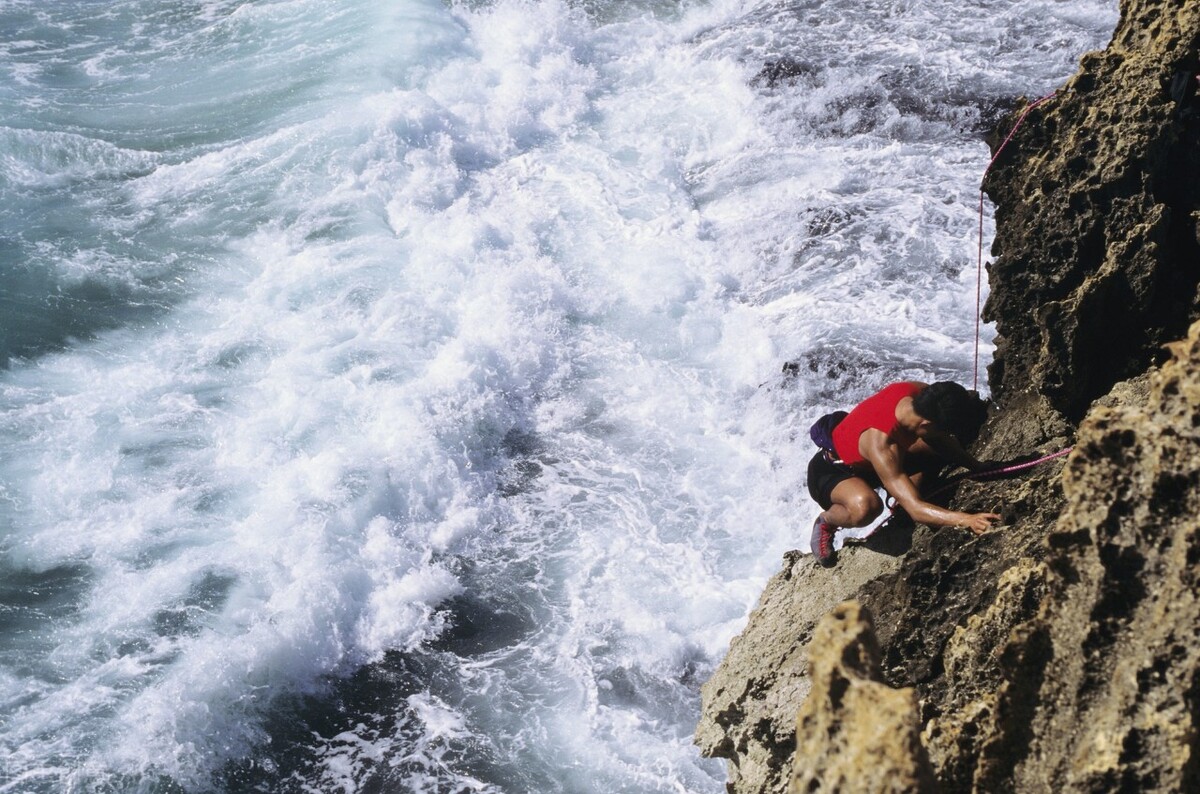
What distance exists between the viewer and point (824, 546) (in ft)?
17.8

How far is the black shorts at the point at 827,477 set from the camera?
5.58 m

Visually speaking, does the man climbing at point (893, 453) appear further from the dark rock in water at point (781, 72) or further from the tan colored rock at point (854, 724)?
the dark rock in water at point (781, 72)

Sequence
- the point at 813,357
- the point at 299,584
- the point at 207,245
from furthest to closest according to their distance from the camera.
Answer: the point at 207,245 → the point at 813,357 → the point at 299,584

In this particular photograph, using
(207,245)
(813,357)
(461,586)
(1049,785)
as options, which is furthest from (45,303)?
(1049,785)

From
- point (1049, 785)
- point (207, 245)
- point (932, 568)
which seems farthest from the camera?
point (207, 245)

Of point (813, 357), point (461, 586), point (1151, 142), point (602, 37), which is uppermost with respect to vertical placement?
point (1151, 142)

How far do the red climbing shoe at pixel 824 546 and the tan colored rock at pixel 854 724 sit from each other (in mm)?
2500

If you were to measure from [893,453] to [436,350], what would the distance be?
685cm

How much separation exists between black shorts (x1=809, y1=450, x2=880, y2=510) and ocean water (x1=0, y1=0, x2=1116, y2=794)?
242 cm

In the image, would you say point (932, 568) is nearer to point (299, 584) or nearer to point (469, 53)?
point (299, 584)

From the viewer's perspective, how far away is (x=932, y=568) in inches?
177

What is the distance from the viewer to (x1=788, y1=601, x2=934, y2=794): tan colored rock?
2.52 meters

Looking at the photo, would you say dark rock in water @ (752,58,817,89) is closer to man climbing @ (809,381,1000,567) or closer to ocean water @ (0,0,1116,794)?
ocean water @ (0,0,1116,794)

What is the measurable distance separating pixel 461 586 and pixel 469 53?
11617 millimetres
